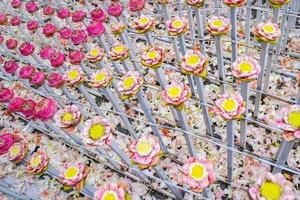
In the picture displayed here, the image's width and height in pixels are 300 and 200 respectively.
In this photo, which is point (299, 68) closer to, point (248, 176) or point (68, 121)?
point (248, 176)

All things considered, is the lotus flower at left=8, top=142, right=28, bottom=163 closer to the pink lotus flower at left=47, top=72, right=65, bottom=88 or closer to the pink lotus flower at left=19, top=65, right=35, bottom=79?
the pink lotus flower at left=47, top=72, right=65, bottom=88

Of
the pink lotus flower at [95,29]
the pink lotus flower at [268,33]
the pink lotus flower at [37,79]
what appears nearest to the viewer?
the pink lotus flower at [268,33]

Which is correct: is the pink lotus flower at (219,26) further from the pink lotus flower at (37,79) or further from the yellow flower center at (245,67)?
the pink lotus flower at (37,79)

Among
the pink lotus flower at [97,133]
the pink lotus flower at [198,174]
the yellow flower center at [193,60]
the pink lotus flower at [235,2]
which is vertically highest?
the pink lotus flower at [235,2]

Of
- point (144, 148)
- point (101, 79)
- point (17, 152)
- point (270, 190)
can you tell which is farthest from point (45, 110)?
point (270, 190)

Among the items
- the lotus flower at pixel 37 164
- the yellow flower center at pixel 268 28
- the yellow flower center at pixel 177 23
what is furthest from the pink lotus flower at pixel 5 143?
the yellow flower center at pixel 268 28

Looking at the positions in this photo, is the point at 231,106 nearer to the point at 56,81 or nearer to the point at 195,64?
the point at 195,64
